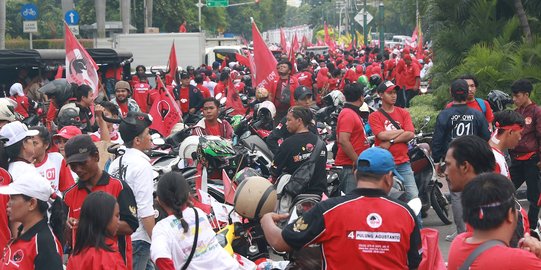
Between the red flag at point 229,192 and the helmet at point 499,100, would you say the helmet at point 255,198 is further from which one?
the helmet at point 499,100

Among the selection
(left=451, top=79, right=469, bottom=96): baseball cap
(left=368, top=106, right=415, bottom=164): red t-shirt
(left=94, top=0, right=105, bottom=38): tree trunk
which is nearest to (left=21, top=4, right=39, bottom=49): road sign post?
(left=94, top=0, right=105, bottom=38): tree trunk

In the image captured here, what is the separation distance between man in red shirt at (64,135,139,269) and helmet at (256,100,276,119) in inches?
344

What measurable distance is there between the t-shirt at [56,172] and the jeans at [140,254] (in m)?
0.91

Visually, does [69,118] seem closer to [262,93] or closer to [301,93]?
[301,93]

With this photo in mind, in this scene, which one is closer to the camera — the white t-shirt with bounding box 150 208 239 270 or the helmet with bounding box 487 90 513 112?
the white t-shirt with bounding box 150 208 239 270

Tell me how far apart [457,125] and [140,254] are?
13.0 ft

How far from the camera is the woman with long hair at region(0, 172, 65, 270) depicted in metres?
5.50

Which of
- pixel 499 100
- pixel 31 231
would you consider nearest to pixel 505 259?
pixel 31 231

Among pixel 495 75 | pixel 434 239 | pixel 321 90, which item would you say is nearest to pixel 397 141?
pixel 434 239

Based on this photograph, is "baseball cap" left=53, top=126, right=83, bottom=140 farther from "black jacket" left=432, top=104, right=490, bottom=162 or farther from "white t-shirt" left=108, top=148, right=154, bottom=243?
"black jacket" left=432, top=104, right=490, bottom=162

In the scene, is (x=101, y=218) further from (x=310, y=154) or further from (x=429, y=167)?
(x=429, y=167)

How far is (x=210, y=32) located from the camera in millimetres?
91375

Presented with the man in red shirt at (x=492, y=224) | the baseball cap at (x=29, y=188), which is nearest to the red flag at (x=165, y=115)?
the baseball cap at (x=29, y=188)

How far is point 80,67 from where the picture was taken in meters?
15.0
